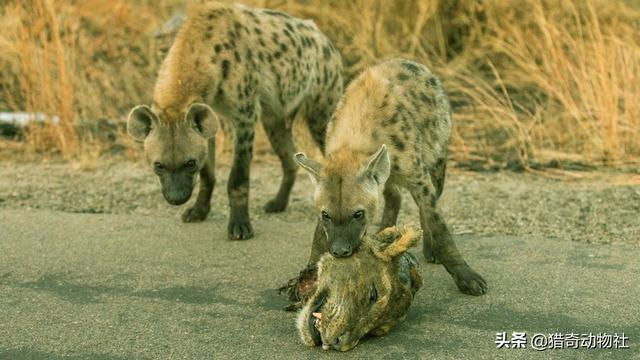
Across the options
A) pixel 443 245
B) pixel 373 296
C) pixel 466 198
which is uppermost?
pixel 373 296

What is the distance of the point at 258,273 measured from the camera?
13.6 feet

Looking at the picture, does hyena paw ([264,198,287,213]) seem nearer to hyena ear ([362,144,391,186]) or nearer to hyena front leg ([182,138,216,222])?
hyena front leg ([182,138,216,222])

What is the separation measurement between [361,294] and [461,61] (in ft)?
17.0

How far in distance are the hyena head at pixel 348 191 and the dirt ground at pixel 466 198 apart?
1236mm

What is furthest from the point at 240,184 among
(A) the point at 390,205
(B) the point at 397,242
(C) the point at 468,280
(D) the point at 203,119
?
(B) the point at 397,242

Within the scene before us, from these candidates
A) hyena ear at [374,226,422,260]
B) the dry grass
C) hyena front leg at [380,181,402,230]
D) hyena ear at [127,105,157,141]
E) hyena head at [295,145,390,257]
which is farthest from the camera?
the dry grass

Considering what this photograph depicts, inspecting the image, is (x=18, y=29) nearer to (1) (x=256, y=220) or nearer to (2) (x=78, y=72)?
(2) (x=78, y=72)

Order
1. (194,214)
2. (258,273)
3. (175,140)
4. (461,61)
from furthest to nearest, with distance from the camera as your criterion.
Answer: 1. (461,61)
2. (194,214)
3. (175,140)
4. (258,273)

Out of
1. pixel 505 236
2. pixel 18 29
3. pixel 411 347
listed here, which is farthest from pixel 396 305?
pixel 18 29

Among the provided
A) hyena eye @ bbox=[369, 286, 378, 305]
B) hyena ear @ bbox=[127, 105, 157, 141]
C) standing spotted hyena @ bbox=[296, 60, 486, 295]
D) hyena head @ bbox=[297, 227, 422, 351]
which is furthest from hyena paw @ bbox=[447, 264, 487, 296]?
hyena ear @ bbox=[127, 105, 157, 141]

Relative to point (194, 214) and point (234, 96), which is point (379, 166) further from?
point (194, 214)

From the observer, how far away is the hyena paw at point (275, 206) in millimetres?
5512

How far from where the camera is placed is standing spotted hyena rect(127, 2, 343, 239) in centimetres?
473

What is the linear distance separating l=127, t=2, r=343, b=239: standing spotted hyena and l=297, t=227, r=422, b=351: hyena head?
A: 1.58 meters
